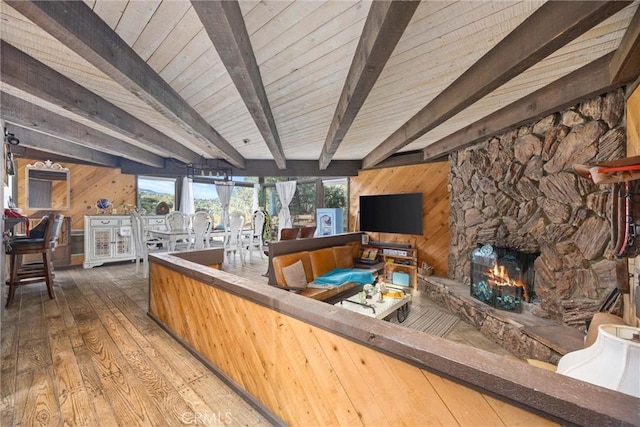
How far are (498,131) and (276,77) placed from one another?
276 centimetres

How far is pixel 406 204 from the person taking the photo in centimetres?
505

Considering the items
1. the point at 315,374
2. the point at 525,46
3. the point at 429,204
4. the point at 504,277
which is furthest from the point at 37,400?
the point at 429,204

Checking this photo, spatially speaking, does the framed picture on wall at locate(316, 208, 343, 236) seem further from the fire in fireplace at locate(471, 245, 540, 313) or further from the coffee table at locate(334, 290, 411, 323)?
the fire in fireplace at locate(471, 245, 540, 313)

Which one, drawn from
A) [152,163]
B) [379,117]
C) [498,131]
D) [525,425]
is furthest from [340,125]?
[152,163]

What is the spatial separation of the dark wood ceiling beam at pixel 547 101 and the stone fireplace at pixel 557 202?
7.2 inches

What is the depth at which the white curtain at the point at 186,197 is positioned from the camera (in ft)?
22.1

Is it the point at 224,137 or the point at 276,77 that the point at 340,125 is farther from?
the point at 224,137

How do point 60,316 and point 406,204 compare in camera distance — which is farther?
point 406,204

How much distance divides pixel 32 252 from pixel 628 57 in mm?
6053

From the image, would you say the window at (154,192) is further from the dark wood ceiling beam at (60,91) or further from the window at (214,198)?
the dark wood ceiling beam at (60,91)

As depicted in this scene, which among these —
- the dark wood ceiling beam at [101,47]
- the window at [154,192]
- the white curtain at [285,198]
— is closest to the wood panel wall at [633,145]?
the dark wood ceiling beam at [101,47]

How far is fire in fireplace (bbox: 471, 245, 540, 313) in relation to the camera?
3.02m

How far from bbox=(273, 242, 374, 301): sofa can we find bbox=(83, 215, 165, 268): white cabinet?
3.35 metres

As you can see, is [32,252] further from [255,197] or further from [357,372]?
[255,197]
